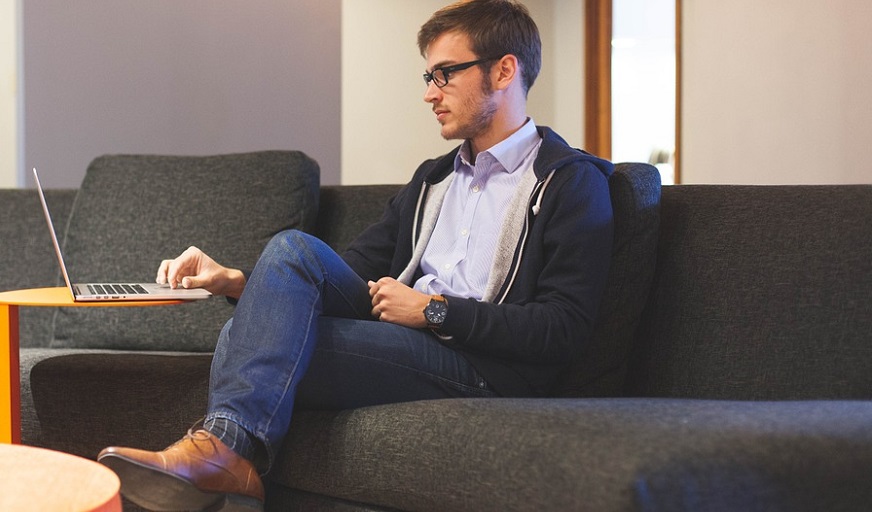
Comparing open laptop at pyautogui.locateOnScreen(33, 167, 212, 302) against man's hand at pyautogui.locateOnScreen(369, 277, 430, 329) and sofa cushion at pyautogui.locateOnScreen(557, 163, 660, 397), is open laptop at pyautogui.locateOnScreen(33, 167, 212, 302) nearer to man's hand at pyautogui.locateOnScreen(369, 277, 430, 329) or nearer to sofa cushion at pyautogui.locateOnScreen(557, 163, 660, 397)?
man's hand at pyautogui.locateOnScreen(369, 277, 430, 329)

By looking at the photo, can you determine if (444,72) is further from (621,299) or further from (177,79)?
(177,79)

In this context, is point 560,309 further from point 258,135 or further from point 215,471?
point 258,135

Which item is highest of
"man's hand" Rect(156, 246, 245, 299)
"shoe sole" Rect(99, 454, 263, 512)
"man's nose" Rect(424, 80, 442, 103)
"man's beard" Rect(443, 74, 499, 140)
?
"man's nose" Rect(424, 80, 442, 103)

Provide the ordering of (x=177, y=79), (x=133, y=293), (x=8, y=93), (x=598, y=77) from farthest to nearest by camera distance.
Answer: (x=598, y=77), (x=177, y=79), (x=8, y=93), (x=133, y=293)

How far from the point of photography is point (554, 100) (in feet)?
20.5

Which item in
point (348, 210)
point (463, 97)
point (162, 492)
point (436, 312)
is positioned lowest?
point (162, 492)

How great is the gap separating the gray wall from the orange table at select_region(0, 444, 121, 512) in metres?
2.65

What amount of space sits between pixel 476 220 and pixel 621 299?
0.33 meters

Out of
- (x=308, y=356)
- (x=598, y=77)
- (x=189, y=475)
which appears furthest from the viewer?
→ (x=598, y=77)

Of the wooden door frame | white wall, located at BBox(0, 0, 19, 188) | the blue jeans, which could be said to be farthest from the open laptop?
the wooden door frame

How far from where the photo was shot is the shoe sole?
1.59 metres

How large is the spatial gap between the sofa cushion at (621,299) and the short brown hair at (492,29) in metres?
0.35

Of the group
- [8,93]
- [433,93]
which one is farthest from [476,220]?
[8,93]

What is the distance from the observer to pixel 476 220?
7.08 ft
